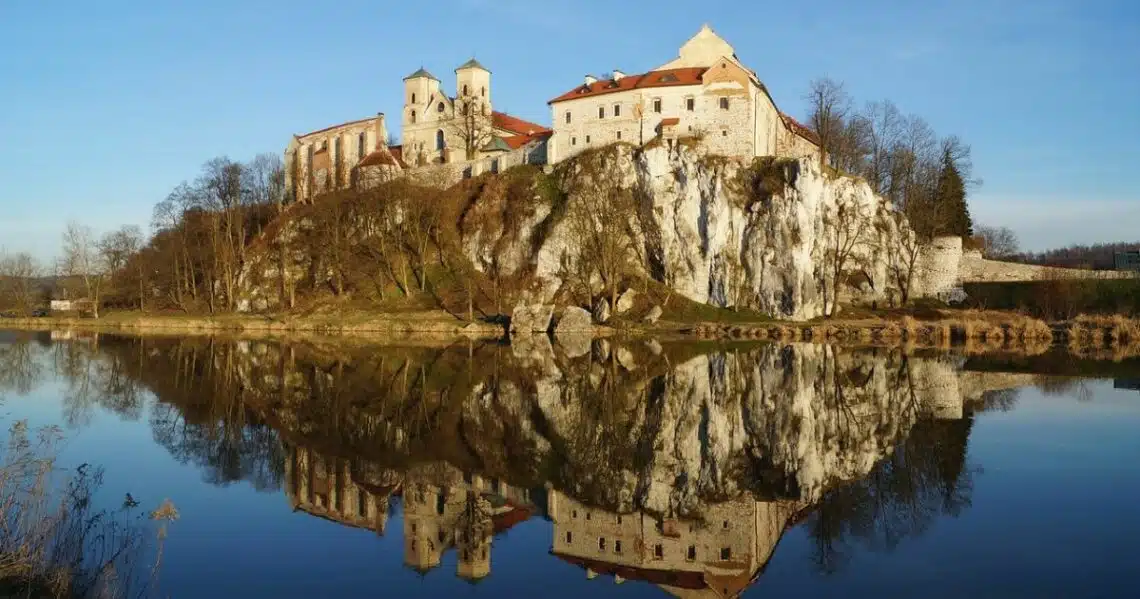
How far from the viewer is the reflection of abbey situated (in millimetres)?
60906

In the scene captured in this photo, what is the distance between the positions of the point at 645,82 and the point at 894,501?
54.2 meters

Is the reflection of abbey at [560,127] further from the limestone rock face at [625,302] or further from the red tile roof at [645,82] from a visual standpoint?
the limestone rock face at [625,302]

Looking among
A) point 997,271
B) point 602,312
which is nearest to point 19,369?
point 602,312

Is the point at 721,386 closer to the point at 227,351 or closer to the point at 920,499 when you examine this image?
the point at 920,499

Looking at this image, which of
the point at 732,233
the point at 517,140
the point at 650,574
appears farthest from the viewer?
the point at 517,140

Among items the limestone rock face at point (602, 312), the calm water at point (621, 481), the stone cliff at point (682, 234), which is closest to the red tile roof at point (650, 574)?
the calm water at point (621, 481)

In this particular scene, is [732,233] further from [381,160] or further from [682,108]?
[381,160]

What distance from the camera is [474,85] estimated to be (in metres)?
73.9

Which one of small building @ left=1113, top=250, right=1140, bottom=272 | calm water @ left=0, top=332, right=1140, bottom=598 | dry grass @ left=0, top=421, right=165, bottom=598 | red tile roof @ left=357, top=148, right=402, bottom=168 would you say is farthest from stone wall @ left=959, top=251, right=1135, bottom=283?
dry grass @ left=0, top=421, right=165, bottom=598

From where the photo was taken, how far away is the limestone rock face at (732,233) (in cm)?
5591

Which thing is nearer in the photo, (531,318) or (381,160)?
(531,318)

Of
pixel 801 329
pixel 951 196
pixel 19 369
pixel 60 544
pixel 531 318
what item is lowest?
pixel 60 544

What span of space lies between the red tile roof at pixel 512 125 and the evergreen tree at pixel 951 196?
1368 inches

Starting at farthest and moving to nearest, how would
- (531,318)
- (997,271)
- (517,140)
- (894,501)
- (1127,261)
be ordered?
(1127,261) < (517,140) < (997,271) < (531,318) < (894,501)
